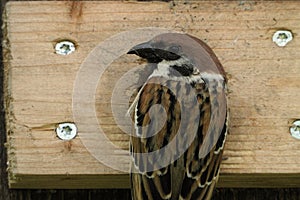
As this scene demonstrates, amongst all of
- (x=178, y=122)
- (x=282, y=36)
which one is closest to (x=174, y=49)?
(x=178, y=122)

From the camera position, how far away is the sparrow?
5426mm

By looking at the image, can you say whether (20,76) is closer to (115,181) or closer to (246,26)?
(115,181)

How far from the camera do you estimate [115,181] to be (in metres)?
5.69

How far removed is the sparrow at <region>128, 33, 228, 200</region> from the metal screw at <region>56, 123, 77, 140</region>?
0.91ft

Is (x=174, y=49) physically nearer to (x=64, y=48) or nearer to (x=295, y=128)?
(x=64, y=48)

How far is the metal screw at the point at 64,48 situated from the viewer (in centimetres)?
579

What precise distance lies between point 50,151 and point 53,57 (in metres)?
0.45

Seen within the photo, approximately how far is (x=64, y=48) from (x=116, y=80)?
0.92 ft

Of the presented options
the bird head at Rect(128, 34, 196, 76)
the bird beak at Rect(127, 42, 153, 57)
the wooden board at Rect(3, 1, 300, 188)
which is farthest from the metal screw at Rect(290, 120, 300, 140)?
the bird beak at Rect(127, 42, 153, 57)

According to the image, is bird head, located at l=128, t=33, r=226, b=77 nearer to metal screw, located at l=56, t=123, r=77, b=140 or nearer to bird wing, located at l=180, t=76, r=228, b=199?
bird wing, located at l=180, t=76, r=228, b=199

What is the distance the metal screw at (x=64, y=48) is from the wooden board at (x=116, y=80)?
0.02 metres

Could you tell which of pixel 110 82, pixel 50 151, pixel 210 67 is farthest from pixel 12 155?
pixel 210 67

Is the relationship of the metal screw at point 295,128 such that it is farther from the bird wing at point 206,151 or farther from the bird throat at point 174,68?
the bird throat at point 174,68

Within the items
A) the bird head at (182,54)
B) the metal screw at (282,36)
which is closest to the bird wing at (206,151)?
the bird head at (182,54)
